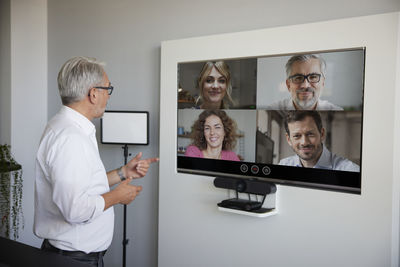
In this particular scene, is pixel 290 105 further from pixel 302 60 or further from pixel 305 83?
pixel 302 60

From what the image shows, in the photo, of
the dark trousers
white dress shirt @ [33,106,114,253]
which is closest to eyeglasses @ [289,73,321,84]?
white dress shirt @ [33,106,114,253]

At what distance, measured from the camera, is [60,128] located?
1940mm

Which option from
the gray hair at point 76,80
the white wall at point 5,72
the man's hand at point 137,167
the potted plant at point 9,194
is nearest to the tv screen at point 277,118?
the man's hand at point 137,167

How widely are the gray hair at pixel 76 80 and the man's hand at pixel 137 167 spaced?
21.8 inches

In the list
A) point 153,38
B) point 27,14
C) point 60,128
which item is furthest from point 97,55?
point 60,128

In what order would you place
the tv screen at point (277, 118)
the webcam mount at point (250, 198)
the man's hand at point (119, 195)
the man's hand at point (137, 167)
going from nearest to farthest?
the man's hand at point (119, 195)
the man's hand at point (137, 167)
the tv screen at point (277, 118)
the webcam mount at point (250, 198)

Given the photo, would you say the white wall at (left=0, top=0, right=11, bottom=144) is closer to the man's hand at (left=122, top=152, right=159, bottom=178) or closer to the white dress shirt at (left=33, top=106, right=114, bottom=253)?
the man's hand at (left=122, top=152, right=159, bottom=178)

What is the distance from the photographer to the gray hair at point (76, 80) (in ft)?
6.59

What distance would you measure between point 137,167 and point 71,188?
63 cm

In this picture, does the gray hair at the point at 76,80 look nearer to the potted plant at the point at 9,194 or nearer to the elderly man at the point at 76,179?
the elderly man at the point at 76,179

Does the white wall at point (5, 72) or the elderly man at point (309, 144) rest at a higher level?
the white wall at point (5, 72)

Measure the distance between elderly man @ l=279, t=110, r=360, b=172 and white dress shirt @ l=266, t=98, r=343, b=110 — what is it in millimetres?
42

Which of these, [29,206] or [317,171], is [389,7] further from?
[29,206]

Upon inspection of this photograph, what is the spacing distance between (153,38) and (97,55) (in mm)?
750
